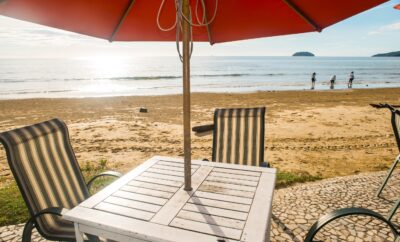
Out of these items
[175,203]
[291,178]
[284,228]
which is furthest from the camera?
[291,178]

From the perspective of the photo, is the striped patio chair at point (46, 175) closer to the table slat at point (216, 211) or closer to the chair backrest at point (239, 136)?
the table slat at point (216, 211)

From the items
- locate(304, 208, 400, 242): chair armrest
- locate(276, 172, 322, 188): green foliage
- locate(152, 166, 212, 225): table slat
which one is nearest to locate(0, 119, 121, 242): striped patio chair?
locate(152, 166, 212, 225): table slat

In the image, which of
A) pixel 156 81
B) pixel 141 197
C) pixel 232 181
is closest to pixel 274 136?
pixel 232 181

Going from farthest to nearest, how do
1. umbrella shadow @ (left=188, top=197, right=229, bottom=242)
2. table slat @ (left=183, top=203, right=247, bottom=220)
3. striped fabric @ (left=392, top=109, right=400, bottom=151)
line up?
striped fabric @ (left=392, top=109, right=400, bottom=151) < table slat @ (left=183, top=203, right=247, bottom=220) < umbrella shadow @ (left=188, top=197, right=229, bottom=242)

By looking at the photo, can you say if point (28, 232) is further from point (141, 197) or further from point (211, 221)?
point (211, 221)

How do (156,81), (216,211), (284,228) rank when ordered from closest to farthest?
(216,211) < (284,228) < (156,81)

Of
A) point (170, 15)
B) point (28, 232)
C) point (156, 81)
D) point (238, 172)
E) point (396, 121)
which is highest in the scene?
point (170, 15)

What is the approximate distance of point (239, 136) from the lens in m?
4.17

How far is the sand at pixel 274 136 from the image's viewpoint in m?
6.18

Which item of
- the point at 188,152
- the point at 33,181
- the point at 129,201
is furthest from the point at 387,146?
the point at 33,181

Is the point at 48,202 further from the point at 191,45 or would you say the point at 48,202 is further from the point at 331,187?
the point at 331,187

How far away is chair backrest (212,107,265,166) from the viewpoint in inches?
161

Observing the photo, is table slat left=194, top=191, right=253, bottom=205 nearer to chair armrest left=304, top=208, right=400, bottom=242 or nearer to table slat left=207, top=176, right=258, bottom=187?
table slat left=207, top=176, right=258, bottom=187

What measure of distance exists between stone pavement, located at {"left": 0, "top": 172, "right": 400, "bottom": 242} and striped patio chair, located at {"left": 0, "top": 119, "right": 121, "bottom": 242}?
0.92 metres
